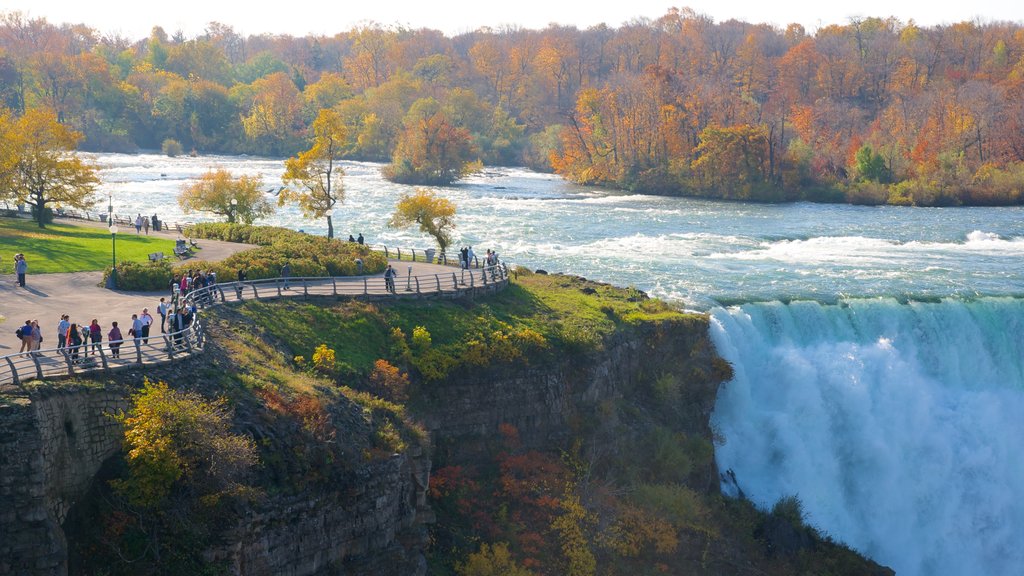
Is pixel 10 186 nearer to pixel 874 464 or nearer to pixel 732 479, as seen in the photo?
pixel 732 479

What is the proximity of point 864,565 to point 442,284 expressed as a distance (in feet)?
53.9

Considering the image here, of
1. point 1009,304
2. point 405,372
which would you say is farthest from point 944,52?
point 405,372

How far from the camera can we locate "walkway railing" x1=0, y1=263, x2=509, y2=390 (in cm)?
2212

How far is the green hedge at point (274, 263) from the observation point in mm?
33969

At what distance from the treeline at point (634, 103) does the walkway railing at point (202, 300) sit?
5732 cm

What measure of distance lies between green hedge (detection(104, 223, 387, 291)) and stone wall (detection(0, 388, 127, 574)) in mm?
12715

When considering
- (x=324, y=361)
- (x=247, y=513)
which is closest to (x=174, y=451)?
(x=247, y=513)

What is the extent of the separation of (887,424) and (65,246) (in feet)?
104

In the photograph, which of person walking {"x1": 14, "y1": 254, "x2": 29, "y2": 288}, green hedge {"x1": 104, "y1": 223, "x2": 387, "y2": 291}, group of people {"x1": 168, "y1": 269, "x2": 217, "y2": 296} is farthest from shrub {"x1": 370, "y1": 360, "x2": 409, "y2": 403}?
person walking {"x1": 14, "y1": 254, "x2": 29, "y2": 288}

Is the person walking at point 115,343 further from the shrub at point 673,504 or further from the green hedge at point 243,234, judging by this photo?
the green hedge at point 243,234

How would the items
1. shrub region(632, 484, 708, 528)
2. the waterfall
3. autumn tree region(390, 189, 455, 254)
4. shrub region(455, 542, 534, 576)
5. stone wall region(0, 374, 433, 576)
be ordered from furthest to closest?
autumn tree region(390, 189, 455, 254), the waterfall, shrub region(632, 484, 708, 528), shrub region(455, 542, 534, 576), stone wall region(0, 374, 433, 576)

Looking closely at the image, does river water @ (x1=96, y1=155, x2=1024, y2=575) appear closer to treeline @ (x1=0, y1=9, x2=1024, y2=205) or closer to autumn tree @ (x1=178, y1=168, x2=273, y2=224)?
autumn tree @ (x1=178, y1=168, x2=273, y2=224)

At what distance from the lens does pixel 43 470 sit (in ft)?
66.4

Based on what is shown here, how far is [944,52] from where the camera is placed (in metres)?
134
